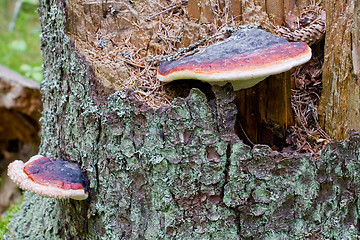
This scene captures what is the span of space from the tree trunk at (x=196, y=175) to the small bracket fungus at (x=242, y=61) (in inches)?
7.6

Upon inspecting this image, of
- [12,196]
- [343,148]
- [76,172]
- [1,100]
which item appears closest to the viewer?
[343,148]

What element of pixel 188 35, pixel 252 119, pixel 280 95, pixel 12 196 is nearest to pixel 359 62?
pixel 280 95

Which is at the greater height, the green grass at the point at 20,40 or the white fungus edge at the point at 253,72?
the green grass at the point at 20,40

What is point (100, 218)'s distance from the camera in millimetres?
2527

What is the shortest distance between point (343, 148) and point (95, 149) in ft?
5.14

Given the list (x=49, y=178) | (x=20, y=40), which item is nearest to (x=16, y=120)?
(x=20, y=40)

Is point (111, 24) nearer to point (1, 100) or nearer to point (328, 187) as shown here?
point (328, 187)

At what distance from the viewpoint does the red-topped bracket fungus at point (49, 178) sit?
7.08 feet

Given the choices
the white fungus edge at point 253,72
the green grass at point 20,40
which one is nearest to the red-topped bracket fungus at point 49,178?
the white fungus edge at point 253,72

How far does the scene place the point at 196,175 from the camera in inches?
87.5

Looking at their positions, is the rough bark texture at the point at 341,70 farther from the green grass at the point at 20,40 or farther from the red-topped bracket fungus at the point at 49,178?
the green grass at the point at 20,40

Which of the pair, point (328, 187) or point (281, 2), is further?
point (281, 2)

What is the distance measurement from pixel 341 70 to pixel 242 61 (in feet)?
2.85

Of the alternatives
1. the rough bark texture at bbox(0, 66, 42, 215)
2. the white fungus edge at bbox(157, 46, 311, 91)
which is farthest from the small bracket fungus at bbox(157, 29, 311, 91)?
the rough bark texture at bbox(0, 66, 42, 215)
